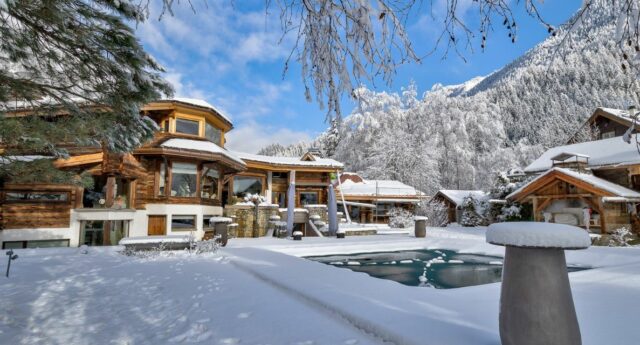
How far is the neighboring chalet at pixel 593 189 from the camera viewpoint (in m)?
15.6

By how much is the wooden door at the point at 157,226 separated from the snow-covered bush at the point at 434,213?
59.7 feet

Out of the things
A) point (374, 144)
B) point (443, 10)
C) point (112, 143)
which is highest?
point (374, 144)

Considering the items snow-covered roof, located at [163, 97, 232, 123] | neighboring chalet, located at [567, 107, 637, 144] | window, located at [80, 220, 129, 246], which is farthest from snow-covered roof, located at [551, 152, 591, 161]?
window, located at [80, 220, 129, 246]

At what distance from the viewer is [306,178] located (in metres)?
22.0

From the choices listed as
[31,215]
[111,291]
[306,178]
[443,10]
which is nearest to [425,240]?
[306,178]

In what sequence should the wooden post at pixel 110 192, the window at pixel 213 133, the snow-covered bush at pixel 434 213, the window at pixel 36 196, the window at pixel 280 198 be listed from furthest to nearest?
1. the snow-covered bush at pixel 434 213
2. the window at pixel 280 198
3. the window at pixel 213 133
4. the wooden post at pixel 110 192
5. the window at pixel 36 196

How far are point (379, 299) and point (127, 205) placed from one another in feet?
39.8

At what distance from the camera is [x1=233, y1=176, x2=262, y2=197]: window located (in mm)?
20141

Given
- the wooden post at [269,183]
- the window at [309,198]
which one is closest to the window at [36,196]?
the wooden post at [269,183]

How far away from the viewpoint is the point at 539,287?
2.60 meters

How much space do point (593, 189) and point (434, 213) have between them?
11207 mm

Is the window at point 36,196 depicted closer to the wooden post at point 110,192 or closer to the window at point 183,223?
the wooden post at point 110,192

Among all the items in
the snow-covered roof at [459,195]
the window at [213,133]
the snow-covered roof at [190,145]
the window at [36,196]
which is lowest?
the window at [36,196]

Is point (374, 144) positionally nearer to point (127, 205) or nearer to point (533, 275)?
point (127, 205)
